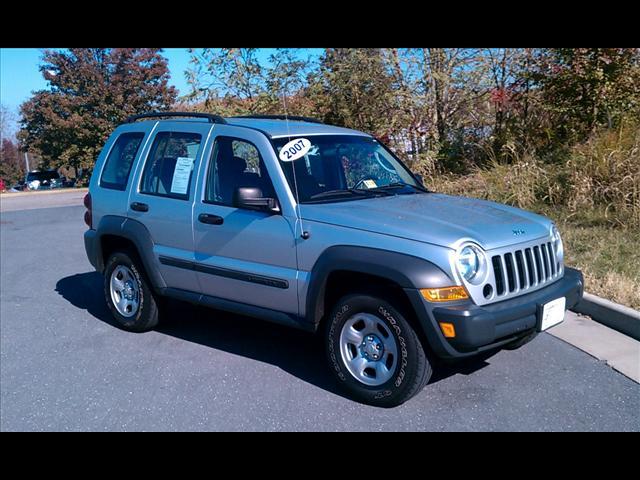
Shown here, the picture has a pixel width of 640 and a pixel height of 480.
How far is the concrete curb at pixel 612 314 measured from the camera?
503cm

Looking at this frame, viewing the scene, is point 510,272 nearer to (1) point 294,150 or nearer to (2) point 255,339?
(1) point 294,150

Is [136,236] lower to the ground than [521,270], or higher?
higher

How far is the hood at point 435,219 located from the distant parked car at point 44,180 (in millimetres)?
49196

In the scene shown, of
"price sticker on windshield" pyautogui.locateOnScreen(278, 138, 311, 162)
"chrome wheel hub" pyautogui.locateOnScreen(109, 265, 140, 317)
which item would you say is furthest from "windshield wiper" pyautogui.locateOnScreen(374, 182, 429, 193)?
"chrome wheel hub" pyautogui.locateOnScreen(109, 265, 140, 317)

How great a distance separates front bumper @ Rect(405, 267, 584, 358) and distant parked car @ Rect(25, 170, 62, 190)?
164ft

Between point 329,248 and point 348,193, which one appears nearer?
point 329,248

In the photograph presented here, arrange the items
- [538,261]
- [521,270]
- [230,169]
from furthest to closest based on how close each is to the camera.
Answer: [230,169]
[538,261]
[521,270]

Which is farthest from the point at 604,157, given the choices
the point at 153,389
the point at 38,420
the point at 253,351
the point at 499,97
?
the point at 38,420

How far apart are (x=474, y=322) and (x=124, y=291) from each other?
3718mm

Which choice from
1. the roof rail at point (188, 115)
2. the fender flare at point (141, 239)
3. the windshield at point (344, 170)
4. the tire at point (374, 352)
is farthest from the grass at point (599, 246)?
the fender flare at point (141, 239)

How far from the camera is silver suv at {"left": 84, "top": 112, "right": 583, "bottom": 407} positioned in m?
3.82

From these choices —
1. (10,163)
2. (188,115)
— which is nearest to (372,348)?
(188,115)

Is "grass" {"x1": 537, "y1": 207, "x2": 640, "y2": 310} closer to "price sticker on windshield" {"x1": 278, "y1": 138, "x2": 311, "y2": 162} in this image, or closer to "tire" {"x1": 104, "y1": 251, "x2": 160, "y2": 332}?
"price sticker on windshield" {"x1": 278, "y1": 138, "x2": 311, "y2": 162}

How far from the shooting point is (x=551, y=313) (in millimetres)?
4105
